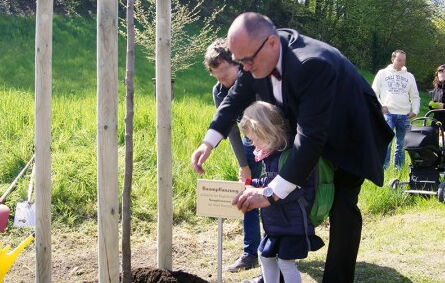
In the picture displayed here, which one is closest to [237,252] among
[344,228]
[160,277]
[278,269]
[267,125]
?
[160,277]

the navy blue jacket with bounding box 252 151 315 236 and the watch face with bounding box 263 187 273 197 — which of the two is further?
the navy blue jacket with bounding box 252 151 315 236

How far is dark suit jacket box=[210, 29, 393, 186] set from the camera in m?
2.65

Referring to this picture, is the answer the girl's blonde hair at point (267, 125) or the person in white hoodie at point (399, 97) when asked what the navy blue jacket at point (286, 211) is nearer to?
the girl's blonde hair at point (267, 125)

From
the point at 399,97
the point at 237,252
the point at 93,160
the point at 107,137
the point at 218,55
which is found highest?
the point at 218,55

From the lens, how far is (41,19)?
327 centimetres

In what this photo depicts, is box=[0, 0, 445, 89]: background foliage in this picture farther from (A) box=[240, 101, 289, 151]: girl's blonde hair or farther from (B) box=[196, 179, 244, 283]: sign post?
(A) box=[240, 101, 289, 151]: girl's blonde hair

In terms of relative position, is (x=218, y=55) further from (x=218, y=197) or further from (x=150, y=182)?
(x=150, y=182)

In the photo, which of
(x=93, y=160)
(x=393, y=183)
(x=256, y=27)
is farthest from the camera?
(x=393, y=183)

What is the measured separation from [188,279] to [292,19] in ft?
78.0

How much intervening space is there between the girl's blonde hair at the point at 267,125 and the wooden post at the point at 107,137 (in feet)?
2.17

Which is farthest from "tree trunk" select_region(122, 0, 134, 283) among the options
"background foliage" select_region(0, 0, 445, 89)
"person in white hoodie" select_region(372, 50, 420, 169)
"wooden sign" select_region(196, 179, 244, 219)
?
"background foliage" select_region(0, 0, 445, 89)

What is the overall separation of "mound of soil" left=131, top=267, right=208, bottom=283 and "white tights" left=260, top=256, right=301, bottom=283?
1.86 feet

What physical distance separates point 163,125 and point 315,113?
1204 millimetres

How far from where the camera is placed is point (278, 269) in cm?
331
